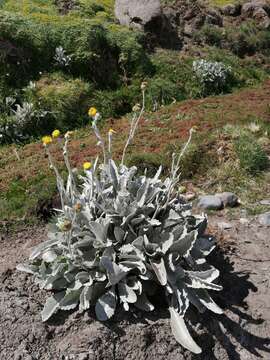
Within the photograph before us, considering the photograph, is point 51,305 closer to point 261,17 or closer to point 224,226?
point 224,226

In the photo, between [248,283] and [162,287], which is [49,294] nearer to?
[162,287]

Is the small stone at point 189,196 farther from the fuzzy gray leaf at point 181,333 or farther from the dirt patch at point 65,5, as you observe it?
the dirt patch at point 65,5

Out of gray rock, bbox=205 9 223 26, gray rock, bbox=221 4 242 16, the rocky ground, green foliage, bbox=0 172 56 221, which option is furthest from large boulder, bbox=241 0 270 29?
the rocky ground

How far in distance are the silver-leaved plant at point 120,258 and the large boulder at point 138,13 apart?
389 inches

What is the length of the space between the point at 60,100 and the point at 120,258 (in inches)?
237

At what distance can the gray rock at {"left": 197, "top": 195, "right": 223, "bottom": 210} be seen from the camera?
18.6ft

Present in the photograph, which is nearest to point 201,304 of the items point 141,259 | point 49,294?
point 141,259

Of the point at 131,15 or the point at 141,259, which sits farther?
the point at 131,15

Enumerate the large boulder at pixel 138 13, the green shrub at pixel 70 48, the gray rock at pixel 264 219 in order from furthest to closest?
1. the large boulder at pixel 138 13
2. the green shrub at pixel 70 48
3. the gray rock at pixel 264 219

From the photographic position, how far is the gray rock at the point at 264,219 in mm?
5387

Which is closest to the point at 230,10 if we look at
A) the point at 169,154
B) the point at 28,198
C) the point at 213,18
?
the point at 213,18

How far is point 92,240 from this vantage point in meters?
3.77

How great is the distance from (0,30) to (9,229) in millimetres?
6089

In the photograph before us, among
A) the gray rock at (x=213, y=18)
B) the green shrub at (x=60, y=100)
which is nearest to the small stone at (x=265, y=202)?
the green shrub at (x=60, y=100)
